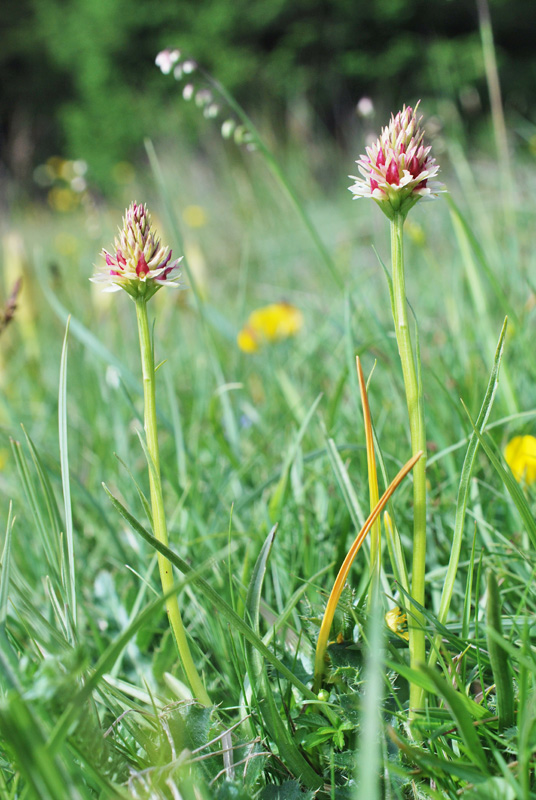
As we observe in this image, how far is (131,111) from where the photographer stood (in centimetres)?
815

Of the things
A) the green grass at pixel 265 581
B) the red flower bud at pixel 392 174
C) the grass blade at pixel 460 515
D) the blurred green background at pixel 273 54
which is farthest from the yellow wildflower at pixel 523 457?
the blurred green background at pixel 273 54

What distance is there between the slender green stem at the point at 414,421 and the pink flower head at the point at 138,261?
12cm

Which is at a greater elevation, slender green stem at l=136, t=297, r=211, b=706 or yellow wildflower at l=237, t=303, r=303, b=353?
yellow wildflower at l=237, t=303, r=303, b=353

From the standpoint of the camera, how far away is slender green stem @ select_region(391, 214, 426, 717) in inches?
12.2

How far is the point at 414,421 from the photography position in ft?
1.05

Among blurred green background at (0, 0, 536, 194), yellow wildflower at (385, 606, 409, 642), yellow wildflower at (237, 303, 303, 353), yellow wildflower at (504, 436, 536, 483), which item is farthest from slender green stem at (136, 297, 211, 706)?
blurred green background at (0, 0, 536, 194)

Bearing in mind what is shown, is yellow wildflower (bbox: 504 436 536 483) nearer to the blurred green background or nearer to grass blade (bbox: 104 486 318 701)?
grass blade (bbox: 104 486 318 701)

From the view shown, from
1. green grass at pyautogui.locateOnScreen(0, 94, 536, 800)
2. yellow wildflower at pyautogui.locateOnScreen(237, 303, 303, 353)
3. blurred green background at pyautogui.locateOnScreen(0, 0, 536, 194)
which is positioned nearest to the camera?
green grass at pyautogui.locateOnScreen(0, 94, 536, 800)

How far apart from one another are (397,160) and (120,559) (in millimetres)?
474

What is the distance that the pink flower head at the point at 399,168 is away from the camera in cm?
30

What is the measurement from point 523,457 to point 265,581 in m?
0.26

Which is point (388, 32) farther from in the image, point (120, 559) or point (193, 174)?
point (120, 559)

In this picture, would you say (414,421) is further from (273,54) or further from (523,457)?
(273,54)

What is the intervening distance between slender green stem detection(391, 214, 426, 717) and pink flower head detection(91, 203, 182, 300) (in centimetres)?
12
